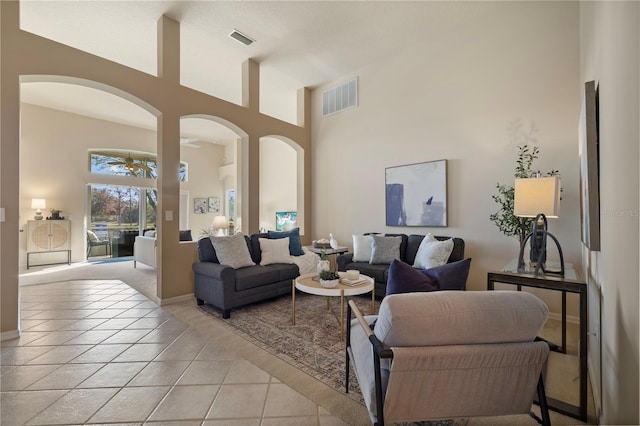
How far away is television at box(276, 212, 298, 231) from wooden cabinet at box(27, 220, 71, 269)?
5.09m

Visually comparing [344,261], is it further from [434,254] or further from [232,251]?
[232,251]

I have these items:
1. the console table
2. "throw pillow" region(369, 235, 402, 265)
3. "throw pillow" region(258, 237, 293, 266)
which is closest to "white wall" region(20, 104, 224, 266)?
"throw pillow" region(258, 237, 293, 266)

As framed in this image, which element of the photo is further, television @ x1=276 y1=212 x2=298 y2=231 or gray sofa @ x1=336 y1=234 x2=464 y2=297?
television @ x1=276 y1=212 x2=298 y2=231

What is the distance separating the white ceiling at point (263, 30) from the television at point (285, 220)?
3145 mm

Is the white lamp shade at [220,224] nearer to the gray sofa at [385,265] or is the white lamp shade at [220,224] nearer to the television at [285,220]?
the television at [285,220]

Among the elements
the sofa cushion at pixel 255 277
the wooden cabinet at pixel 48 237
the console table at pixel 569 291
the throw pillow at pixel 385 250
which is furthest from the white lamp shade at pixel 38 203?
the console table at pixel 569 291

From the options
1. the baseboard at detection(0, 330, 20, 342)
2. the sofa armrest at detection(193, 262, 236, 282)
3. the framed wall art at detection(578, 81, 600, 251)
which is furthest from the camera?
the sofa armrest at detection(193, 262, 236, 282)

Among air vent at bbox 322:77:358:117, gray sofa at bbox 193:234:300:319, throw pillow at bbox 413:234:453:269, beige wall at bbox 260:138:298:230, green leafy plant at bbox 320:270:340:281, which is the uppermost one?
air vent at bbox 322:77:358:117

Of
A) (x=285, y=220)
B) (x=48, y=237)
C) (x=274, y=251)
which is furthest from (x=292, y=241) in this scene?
(x=48, y=237)

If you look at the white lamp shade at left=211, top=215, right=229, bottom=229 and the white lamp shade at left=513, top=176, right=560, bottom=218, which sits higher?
the white lamp shade at left=513, top=176, right=560, bottom=218

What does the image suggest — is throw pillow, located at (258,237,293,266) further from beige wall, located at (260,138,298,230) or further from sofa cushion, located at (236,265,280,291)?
beige wall, located at (260,138,298,230)

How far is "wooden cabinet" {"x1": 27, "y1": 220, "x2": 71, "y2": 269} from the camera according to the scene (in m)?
6.55

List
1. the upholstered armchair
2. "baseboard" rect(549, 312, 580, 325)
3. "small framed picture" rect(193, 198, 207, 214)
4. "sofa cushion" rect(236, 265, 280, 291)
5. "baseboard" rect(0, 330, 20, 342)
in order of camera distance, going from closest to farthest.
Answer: the upholstered armchair, "baseboard" rect(0, 330, 20, 342), "baseboard" rect(549, 312, 580, 325), "sofa cushion" rect(236, 265, 280, 291), "small framed picture" rect(193, 198, 207, 214)

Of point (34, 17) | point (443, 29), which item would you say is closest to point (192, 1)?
point (34, 17)
